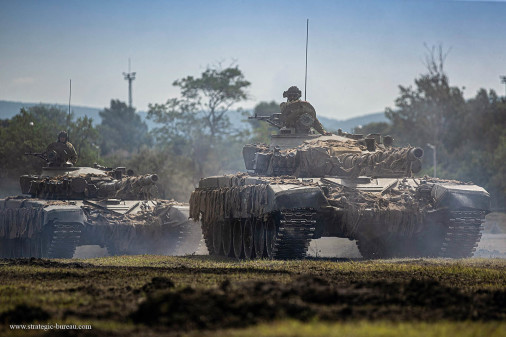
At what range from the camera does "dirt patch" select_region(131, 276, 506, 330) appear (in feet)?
28.3

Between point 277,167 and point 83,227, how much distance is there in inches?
223

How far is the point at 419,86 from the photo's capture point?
228ft

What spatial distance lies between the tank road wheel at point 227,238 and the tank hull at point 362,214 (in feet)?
4.16

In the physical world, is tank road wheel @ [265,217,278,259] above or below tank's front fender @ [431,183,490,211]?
below

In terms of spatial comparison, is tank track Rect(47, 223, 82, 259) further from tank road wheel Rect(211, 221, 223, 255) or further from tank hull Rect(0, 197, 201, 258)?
tank road wheel Rect(211, 221, 223, 255)

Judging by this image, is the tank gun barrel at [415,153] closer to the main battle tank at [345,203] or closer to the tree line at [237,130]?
the main battle tank at [345,203]

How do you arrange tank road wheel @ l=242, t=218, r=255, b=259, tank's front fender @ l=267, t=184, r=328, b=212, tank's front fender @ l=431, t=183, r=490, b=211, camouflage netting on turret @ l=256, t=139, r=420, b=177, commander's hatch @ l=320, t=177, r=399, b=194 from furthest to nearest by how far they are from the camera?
1. tank road wheel @ l=242, t=218, r=255, b=259
2. camouflage netting on turret @ l=256, t=139, r=420, b=177
3. commander's hatch @ l=320, t=177, r=399, b=194
4. tank's front fender @ l=431, t=183, r=490, b=211
5. tank's front fender @ l=267, t=184, r=328, b=212

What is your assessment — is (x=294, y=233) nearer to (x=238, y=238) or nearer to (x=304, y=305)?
(x=238, y=238)

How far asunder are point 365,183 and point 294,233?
9.07 ft

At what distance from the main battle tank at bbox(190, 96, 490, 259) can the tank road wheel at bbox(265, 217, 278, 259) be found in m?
0.02

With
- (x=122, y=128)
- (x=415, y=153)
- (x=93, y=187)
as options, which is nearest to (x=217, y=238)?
(x=93, y=187)

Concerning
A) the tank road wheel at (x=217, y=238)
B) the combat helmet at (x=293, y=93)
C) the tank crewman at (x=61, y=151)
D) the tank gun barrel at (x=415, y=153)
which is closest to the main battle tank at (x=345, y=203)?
the tank gun barrel at (x=415, y=153)

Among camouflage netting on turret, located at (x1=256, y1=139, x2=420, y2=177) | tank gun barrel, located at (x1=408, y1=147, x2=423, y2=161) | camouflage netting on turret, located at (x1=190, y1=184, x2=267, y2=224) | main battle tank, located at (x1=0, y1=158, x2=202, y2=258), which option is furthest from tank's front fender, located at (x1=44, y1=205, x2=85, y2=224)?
A: tank gun barrel, located at (x1=408, y1=147, x2=423, y2=161)

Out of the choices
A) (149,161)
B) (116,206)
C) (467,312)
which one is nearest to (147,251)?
(116,206)
